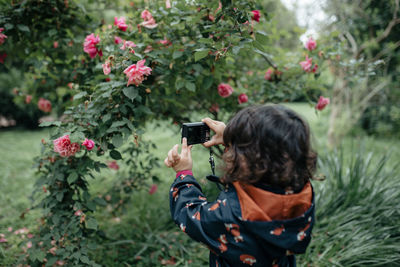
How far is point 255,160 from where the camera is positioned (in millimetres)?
1028

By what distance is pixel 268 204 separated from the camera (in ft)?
3.25

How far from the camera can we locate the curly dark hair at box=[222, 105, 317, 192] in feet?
3.31

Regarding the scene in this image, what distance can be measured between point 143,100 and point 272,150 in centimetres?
102

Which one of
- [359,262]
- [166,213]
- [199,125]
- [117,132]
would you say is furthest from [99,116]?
[359,262]

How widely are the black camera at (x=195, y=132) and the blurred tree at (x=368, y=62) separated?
1670 millimetres

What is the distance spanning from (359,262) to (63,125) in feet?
7.48

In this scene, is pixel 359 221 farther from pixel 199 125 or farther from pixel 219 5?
pixel 219 5

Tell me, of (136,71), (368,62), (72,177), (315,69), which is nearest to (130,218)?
(72,177)

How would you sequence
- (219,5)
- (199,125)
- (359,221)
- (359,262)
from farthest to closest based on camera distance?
(359,221) < (359,262) < (219,5) < (199,125)

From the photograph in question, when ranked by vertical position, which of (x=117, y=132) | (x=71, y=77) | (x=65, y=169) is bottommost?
(x=65, y=169)

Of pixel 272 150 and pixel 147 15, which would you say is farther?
pixel 147 15

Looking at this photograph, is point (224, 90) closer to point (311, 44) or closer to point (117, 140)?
point (311, 44)

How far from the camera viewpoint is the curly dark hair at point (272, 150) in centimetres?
101

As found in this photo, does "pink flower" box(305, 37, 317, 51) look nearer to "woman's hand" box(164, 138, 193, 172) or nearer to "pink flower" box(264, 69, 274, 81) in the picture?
"pink flower" box(264, 69, 274, 81)
